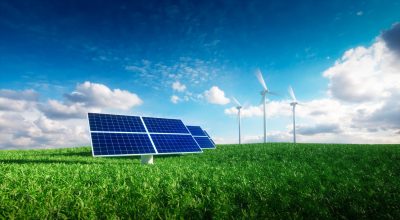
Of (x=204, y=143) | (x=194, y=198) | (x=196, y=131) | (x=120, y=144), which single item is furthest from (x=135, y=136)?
(x=196, y=131)

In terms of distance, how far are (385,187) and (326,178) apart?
7.81 feet

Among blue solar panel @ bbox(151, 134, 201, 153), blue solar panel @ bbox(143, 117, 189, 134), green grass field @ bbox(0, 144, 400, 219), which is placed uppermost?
blue solar panel @ bbox(143, 117, 189, 134)

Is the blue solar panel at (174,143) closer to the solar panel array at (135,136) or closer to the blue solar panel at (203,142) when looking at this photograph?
the solar panel array at (135,136)

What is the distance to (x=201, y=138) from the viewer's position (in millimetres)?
33031

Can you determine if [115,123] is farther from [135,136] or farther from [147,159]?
[147,159]

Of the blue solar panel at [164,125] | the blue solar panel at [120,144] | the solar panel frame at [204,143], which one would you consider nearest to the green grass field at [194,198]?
the blue solar panel at [120,144]

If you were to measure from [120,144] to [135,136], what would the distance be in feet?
5.83

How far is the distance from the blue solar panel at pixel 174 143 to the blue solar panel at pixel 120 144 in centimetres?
85

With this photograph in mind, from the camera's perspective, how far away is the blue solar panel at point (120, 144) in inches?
662

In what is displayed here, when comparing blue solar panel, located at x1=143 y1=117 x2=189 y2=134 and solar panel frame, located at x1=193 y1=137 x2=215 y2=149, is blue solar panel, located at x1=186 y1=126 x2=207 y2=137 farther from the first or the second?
blue solar panel, located at x1=143 y1=117 x2=189 y2=134

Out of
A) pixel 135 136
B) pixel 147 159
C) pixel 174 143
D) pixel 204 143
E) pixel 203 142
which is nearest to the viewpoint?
pixel 147 159

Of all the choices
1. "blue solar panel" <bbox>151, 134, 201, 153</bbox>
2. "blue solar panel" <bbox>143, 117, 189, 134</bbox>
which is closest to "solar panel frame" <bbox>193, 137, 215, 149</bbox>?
"blue solar panel" <bbox>143, 117, 189, 134</bbox>

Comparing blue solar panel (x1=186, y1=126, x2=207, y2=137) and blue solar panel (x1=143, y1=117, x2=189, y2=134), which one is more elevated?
blue solar panel (x1=143, y1=117, x2=189, y2=134)

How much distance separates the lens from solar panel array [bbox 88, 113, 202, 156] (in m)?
17.5
